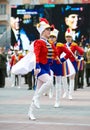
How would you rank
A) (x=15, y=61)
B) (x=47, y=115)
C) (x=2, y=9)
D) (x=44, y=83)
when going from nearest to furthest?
(x=44, y=83) → (x=47, y=115) → (x=15, y=61) → (x=2, y=9)

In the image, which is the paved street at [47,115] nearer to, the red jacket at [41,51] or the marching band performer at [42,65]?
the marching band performer at [42,65]

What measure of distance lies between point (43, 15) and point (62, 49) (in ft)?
85.4

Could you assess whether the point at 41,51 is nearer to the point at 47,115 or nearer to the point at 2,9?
the point at 47,115

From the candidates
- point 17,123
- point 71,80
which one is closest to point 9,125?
point 17,123

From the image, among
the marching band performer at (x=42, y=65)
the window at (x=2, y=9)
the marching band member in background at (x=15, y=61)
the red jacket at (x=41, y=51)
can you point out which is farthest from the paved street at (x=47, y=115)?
the window at (x=2, y=9)

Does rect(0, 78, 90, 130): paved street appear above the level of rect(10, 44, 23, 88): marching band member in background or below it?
below

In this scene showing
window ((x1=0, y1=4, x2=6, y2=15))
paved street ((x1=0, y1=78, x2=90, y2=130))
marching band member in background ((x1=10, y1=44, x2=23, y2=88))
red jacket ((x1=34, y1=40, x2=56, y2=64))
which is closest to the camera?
paved street ((x1=0, y1=78, x2=90, y2=130))

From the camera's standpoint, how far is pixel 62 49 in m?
14.6

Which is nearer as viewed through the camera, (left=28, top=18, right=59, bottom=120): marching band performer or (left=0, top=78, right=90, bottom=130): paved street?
(left=0, top=78, right=90, bottom=130): paved street

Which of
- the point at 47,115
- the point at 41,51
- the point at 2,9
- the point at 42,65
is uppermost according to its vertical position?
the point at 2,9

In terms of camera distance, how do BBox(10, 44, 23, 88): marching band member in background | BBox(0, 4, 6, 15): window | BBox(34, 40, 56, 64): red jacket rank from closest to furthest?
BBox(34, 40, 56, 64): red jacket, BBox(10, 44, 23, 88): marching band member in background, BBox(0, 4, 6, 15): window

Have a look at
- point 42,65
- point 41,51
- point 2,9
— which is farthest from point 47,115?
point 2,9

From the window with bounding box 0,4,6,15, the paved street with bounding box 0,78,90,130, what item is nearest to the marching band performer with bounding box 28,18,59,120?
the paved street with bounding box 0,78,90,130

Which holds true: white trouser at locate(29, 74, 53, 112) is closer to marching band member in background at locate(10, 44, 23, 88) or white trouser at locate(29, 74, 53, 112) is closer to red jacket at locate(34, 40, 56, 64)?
red jacket at locate(34, 40, 56, 64)
